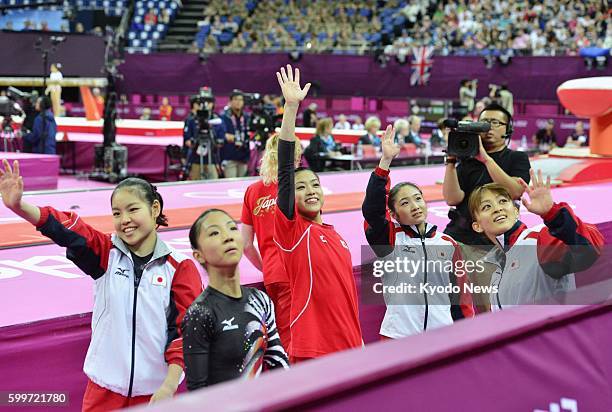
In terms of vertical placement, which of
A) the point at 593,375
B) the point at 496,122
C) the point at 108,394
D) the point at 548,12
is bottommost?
the point at 108,394

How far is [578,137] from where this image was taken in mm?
18016

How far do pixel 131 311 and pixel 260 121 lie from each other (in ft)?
32.4

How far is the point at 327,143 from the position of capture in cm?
1338

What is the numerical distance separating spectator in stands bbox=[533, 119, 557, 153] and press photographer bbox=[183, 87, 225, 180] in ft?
30.4

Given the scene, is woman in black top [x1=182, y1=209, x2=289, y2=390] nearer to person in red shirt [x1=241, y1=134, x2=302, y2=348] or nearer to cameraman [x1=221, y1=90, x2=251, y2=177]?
person in red shirt [x1=241, y1=134, x2=302, y2=348]

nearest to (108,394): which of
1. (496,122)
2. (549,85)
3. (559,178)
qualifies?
(496,122)

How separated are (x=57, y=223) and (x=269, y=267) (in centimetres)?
139

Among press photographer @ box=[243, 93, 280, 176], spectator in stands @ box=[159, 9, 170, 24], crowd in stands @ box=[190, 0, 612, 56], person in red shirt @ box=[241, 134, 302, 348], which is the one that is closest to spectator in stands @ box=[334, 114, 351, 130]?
crowd in stands @ box=[190, 0, 612, 56]

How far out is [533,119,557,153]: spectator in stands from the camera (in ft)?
61.9

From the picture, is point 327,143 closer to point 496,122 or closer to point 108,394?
point 496,122

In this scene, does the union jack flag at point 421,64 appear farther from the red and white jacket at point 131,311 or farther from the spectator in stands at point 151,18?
the red and white jacket at point 131,311

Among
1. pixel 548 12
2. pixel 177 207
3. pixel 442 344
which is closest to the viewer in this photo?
pixel 442 344

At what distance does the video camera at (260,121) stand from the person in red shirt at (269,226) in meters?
8.00

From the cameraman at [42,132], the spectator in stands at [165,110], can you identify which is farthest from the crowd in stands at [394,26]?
the cameraman at [42,132]
